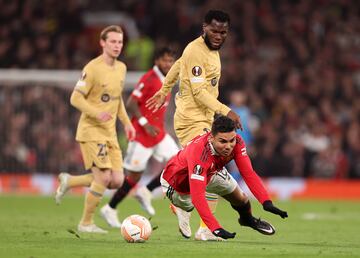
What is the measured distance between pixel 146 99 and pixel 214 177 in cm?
386

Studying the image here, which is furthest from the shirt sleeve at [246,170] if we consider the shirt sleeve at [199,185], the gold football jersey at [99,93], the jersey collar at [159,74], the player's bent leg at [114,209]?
the jersey collar at [159,74]

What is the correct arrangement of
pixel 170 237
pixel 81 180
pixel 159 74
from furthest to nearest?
pixel 159 74 → pixel 81 180 → pixel 170 237

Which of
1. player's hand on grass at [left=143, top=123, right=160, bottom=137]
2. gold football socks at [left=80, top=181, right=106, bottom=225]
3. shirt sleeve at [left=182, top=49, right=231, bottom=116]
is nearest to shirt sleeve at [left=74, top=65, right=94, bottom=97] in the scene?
gold football socks at [left=80, top=181, right=106, bottom=225]

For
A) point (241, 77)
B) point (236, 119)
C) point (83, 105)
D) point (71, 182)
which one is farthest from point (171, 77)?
point (241, 77)

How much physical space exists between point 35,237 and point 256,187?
269 cm

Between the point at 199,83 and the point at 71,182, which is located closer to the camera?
the point at 199,83

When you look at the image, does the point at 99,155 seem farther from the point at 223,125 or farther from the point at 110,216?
the point at 223,125

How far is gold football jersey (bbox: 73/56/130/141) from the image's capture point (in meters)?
12.8

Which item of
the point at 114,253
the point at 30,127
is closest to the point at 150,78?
the point at 114,253

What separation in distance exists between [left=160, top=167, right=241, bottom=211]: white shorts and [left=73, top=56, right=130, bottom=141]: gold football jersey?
6.02 ft

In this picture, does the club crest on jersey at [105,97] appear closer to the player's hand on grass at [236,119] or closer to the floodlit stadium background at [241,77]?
the player's hand on grass at [236,119]

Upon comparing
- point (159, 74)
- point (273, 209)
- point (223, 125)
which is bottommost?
point (273, 209)

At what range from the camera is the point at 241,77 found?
24.4 m

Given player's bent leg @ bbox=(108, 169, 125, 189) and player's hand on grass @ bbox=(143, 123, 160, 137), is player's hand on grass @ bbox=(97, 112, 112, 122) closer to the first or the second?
player's bent leg @ bbox=(108, 169, 125, 189)
